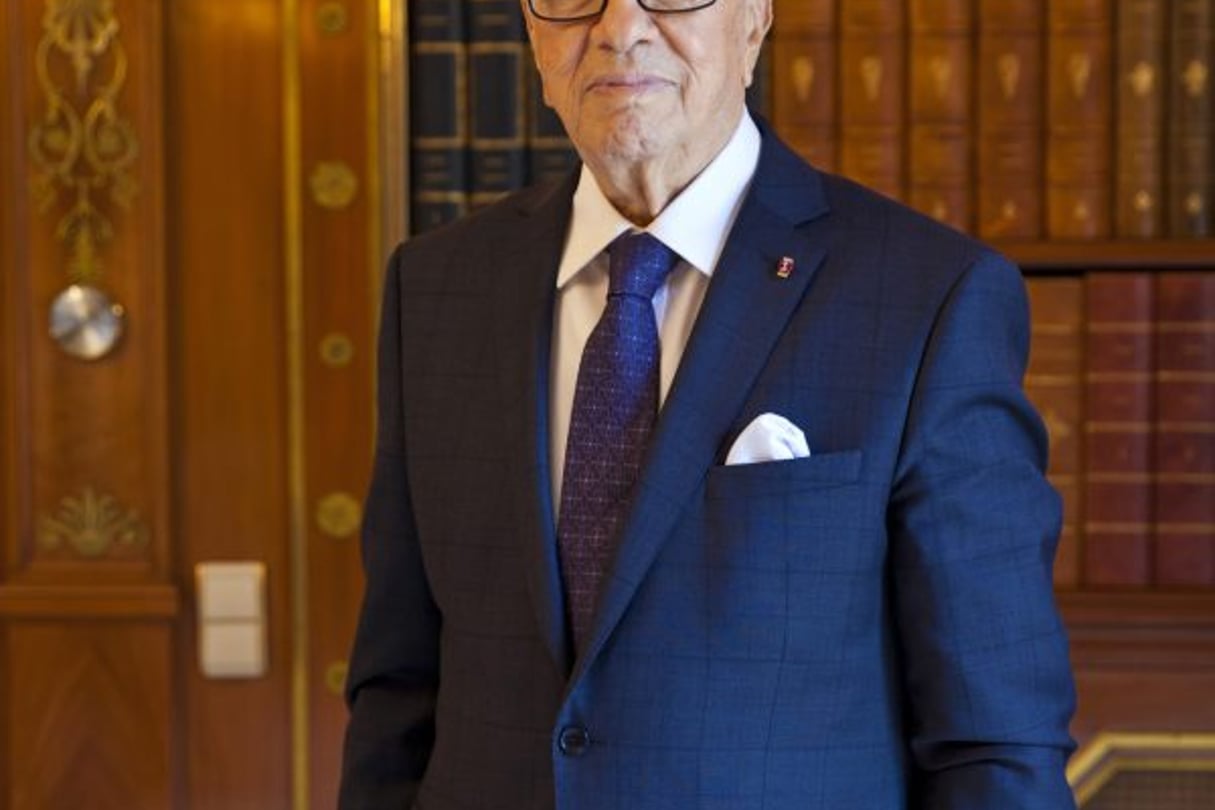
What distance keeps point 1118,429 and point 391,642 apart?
1.05 m

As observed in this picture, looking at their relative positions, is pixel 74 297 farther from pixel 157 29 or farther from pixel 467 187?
pixel 467 187

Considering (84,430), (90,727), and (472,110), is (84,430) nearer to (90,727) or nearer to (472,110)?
(90,727)

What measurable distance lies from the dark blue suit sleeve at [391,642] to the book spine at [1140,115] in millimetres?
1016

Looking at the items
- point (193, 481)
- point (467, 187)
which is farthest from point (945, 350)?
point (193, 481)

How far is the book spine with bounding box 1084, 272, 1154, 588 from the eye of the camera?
6.78 ft

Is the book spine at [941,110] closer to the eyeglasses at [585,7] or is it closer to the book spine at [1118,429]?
the book spine at [1118,429]

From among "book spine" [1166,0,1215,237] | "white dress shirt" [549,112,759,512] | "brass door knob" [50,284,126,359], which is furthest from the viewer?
"brass door knob" [50,284,126,359]

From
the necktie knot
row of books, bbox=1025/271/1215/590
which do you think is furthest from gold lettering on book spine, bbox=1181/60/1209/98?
the necktie knot

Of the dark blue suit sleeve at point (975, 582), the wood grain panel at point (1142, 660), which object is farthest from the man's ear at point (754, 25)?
the wood grain panel at point (1142, 660)

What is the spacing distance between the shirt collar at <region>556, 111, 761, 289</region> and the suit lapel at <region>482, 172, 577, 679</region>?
0.02 metres

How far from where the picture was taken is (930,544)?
1152mm

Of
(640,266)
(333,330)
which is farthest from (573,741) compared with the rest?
(333,330)

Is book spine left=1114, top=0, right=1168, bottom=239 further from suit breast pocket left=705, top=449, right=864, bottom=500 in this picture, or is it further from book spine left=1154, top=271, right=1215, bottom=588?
suit breast pocket left=705, top=449, right=864, bottom=500

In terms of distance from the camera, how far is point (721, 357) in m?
1.19
